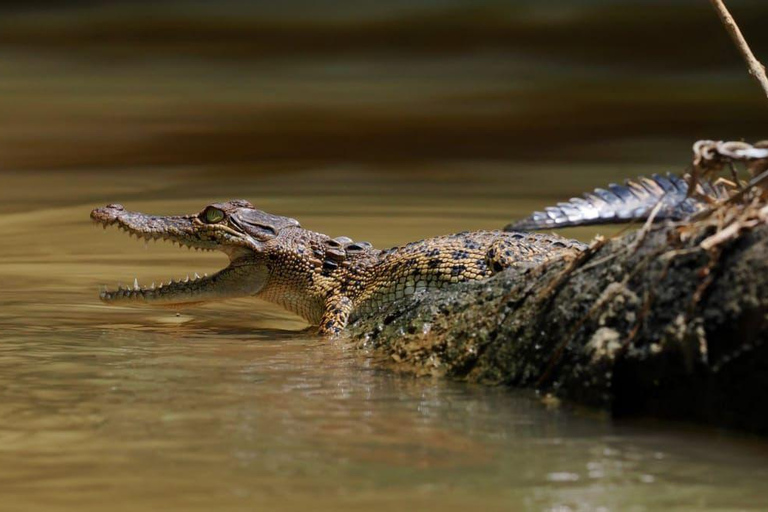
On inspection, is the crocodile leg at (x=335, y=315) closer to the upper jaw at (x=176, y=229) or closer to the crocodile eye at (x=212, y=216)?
the upper jaw at (x=176, y=229)

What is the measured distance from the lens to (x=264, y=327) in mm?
5668

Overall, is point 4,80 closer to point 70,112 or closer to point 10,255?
point 70,112

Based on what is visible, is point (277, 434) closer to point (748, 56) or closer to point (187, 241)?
point (748, 56)

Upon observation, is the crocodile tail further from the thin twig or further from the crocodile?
the thin twig

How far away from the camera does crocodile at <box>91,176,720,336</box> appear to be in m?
5.51

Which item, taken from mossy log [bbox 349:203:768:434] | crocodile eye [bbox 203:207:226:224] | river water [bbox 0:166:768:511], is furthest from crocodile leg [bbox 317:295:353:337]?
mossy log [bbox 349:203:768:434]

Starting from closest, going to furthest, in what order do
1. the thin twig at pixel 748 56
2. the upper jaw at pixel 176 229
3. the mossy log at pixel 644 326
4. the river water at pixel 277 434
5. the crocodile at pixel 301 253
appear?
the river water at pixel 277 434 → the mossy log at pixel 644 326 → the thin twig at pixel 748 56 → the crocodile at pixel 301 253 → the upper jaw at pixel 176 229

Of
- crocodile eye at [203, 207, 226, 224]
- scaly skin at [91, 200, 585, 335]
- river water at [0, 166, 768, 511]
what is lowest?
river water at [0, 166, 768, 511]

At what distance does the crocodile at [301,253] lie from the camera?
18.1 feet

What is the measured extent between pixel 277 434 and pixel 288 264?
2.53m

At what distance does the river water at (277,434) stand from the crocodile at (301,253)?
0.15m

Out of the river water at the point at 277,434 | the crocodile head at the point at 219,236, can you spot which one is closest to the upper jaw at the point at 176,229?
the crocodile head at the point at 219,236

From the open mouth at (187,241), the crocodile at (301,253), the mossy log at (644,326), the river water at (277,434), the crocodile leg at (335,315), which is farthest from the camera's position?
the open mouth at (187,241)

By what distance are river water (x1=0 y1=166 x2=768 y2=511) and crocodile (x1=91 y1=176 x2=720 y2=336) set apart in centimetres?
15
